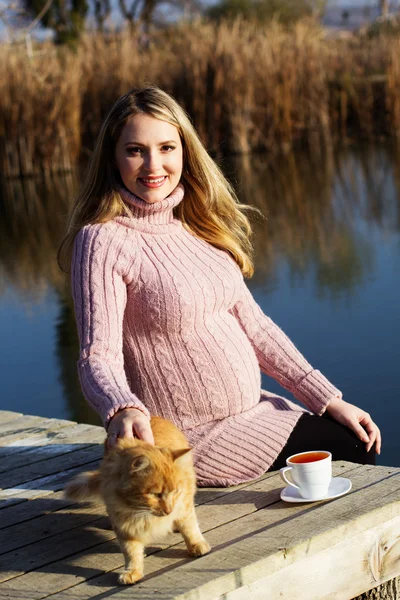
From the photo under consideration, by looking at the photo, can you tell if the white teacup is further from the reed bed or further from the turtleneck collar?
the reed bed

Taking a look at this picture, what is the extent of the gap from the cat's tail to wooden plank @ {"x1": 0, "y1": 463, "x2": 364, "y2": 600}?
110 millimetres

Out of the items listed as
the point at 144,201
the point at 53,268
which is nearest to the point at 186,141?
the point at 144,201

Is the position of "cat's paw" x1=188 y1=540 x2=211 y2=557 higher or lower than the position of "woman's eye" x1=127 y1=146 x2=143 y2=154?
lower

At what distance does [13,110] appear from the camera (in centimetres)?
1318

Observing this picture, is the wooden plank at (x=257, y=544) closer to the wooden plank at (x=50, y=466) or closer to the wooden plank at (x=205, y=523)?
the wooden plank at (x=205, y=523)

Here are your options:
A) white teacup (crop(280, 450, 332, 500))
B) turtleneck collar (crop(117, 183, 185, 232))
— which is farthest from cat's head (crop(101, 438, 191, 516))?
turtleneck collar (crop(117, 183, 185, 232))

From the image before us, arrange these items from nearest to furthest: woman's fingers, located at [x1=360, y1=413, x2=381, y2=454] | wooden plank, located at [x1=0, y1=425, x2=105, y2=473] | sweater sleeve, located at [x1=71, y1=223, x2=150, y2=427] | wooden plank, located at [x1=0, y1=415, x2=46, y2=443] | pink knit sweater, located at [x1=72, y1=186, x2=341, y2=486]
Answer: sweater sleeve, located at [x1=71, y1=223, x2=150, y2=427], pink knit sweater, located at [x1=72, y1=186, x2=341, y2=486], woman's fingers, located at [x1=360, y1=413, x2=381, y2=454], wooden plank, located at [x1=0, y1=425, x2=105, y2=473], wooden plank, located at [x1=0, y1=415, x2=46, y2=443]

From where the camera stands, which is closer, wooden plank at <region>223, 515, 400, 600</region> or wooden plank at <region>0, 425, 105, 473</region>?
wooden plank at <region>223, 515, 400, 600</region>

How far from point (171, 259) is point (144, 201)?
0.58 ft

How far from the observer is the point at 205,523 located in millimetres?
2309

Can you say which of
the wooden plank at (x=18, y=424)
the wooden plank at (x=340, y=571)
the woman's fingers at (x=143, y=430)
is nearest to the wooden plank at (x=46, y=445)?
the wooden plank at (x=18, y=424)

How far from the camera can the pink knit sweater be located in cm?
243

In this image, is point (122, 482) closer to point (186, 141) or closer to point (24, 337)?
point (186, 141)

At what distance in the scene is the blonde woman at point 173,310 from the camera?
2.45 m
